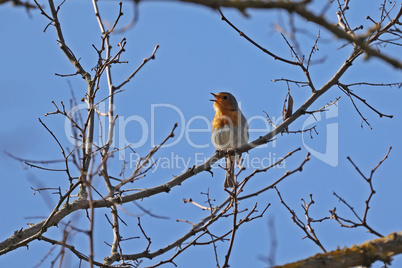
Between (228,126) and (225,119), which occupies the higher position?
(225,119)

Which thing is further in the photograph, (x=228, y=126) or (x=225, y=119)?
(x=225, y=119)

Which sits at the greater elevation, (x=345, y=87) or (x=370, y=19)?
(x=370, y=19)

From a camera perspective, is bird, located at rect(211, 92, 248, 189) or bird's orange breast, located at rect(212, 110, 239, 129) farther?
bird's orange breast, located at rect(212, 110, 239, 129)

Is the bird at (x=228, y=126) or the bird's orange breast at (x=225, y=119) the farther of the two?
the bird's orange breast at (x=225, y=119)

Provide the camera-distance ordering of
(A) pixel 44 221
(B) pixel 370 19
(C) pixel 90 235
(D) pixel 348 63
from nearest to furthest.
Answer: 1. (C) pixel 90 235
2. (A) pixel 44 221
3. (D) pixel 348 63
4. (B) pixel 370 19

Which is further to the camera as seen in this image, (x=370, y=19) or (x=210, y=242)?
(x=370, y=19)

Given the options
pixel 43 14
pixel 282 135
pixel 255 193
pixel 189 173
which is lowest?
pixel 255 193

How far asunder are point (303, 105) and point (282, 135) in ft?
1.26

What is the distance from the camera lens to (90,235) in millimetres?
2371

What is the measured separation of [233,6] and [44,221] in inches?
121

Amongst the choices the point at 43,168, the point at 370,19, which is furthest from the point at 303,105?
the point at 43,168

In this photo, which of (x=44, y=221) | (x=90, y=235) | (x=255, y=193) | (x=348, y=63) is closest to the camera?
(x=90, y=235)

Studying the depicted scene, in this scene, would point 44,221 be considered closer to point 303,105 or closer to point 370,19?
point 303,105

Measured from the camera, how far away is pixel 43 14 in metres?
5.30
